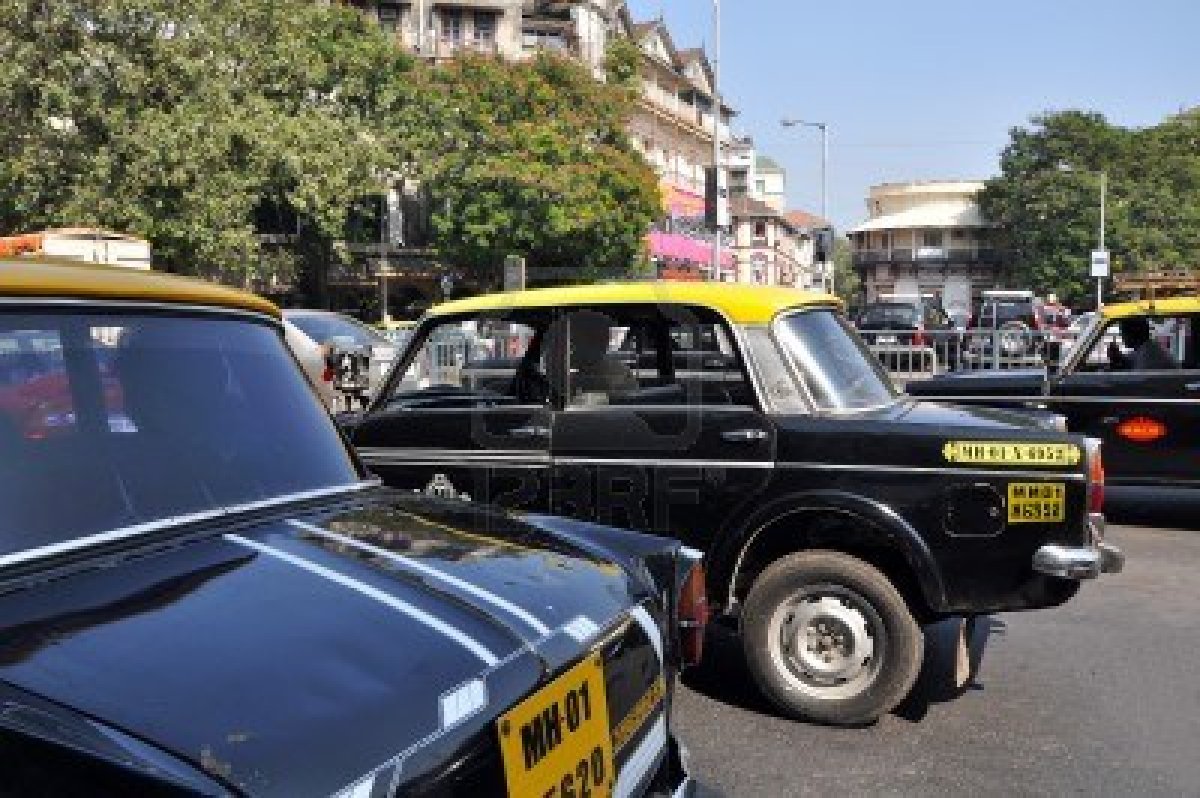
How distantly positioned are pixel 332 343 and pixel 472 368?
36.0 ft

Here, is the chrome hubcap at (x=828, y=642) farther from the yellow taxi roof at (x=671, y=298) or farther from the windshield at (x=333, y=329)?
the windshield at (x=333, y=329)

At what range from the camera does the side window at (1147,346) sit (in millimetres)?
9414

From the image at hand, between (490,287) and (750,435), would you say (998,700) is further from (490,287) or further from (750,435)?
(490,287)

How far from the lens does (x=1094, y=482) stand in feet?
16.2

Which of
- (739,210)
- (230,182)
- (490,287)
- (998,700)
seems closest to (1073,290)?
(739,210)

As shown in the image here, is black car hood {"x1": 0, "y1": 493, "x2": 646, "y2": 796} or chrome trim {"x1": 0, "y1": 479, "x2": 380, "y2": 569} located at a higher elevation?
chrome trim {"x1": 0, "y1": 479, "x2": 380, "y2": 569}

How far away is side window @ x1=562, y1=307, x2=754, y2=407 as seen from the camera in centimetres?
545

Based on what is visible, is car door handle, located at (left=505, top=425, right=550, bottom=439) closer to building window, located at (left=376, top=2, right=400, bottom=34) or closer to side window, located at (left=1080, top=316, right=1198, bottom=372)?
side window, located at (left=1080, top=316, right=1198, bottom=372)

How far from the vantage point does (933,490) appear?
4871mm

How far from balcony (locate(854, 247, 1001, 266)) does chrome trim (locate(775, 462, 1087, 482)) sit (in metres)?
89.9

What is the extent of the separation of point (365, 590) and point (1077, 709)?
13.8ft

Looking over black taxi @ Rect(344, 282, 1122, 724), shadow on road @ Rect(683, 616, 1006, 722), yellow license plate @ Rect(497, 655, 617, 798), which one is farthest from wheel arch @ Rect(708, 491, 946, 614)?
yellow license plate @ Rect(497, 655, 617, 798)

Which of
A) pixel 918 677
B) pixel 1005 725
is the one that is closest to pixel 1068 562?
pixel 1005 725

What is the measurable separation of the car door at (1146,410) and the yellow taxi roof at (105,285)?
7.96m
